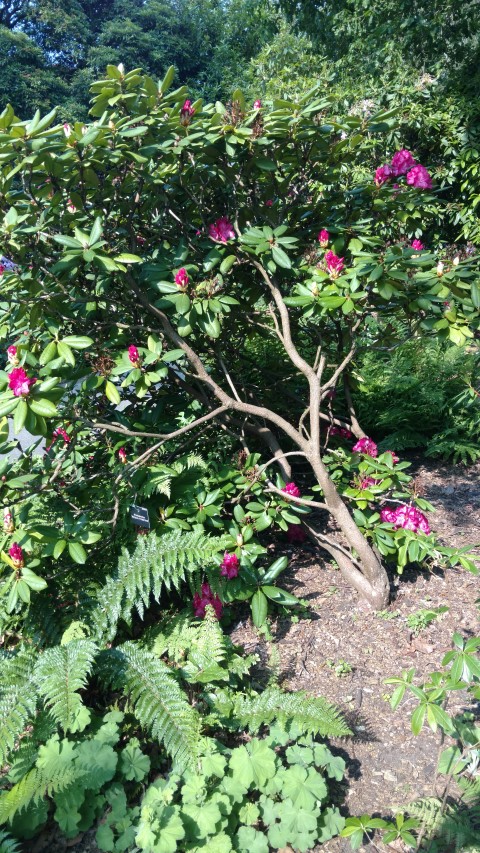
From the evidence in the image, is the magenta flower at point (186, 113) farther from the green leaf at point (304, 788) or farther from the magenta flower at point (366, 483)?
the green leaf at point (304, 788)

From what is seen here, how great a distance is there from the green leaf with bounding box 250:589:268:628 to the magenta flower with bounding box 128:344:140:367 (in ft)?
3.57

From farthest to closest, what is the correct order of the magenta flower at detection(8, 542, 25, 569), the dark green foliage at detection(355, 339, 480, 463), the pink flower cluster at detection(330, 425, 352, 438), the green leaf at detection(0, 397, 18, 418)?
the dark green foliage at detection(355, 339, 480, 463), the pink flower cluster at detection(330, 425, 352, 438), the magenta flower at detection(8, 542, 25, 569), the green leaf at detection(0, 397, 18, 418)

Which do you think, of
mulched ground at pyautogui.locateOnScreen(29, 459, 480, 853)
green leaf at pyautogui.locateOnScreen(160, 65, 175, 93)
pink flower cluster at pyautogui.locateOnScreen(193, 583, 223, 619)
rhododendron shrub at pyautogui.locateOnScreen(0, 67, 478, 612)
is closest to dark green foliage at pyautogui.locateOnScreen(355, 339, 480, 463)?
mulched ground at pyautogui.locateOnScreen(29, 459, 480, 853)

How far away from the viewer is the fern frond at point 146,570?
2.19 m

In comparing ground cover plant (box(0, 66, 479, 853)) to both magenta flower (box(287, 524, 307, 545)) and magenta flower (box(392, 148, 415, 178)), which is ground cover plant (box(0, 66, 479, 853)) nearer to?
magenta flower (box(392, 148, 415, 178))

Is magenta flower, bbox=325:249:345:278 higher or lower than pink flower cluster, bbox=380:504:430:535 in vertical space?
higher

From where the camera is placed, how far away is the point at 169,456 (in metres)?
2.91

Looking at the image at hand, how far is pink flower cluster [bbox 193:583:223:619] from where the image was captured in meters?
2.55

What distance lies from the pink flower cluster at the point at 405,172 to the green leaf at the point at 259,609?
1.90m

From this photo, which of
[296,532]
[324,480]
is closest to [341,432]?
[296,532]

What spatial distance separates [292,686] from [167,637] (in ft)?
1.78

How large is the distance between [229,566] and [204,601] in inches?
9.5

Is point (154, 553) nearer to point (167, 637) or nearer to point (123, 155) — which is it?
point (167, 637)

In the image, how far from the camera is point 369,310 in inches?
101
